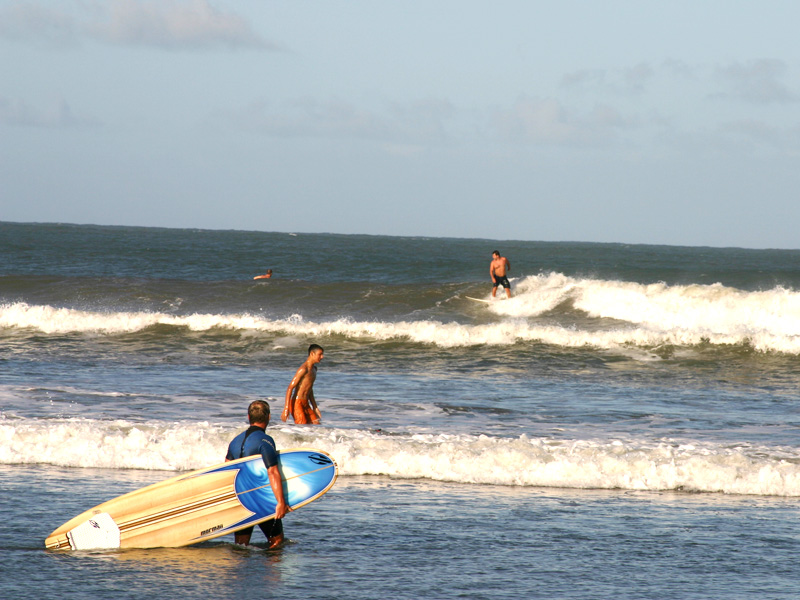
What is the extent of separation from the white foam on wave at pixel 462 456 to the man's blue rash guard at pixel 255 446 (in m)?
2.52

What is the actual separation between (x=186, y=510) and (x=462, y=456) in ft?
11.6

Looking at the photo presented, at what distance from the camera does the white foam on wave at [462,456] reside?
8.82 metres

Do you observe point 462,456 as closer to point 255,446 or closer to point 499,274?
point 255,446

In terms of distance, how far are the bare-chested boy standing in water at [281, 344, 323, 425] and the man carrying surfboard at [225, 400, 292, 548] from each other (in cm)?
370

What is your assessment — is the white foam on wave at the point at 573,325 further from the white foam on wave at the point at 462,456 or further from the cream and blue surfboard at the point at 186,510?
the cream and blue surfboard at the point at 186,510

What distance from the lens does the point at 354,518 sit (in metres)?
7.30

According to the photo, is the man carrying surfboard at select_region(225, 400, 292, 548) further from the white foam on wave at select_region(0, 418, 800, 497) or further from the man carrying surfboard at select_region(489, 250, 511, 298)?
the man carrying surfboard at select_region(489, 250, 511, 298)

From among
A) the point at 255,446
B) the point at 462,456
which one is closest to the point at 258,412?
the point at 255,446

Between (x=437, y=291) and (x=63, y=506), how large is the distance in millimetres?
22594

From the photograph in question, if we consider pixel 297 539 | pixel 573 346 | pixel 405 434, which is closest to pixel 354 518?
pixel 297 539

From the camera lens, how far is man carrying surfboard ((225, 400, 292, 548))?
638 centimetres

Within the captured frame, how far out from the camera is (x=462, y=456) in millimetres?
9227

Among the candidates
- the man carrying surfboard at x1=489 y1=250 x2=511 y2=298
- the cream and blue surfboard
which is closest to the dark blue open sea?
the cream and blue surfboard

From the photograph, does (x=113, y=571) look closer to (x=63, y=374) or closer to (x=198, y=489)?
(x=198, y=489)
